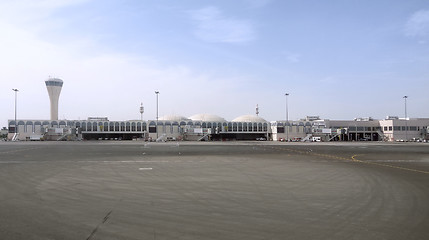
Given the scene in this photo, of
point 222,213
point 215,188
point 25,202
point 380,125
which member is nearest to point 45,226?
point 25,202

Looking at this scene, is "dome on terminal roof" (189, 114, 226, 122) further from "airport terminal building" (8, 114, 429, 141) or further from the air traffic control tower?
the air traffic control tower

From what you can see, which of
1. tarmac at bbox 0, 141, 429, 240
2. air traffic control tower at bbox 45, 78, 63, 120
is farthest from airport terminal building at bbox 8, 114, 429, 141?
tarmac at bbox 0, 141, 429, 240

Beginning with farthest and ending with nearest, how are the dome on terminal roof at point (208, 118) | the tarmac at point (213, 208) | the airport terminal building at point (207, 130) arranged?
the dome on terminal roof at point (208, 118)
the airport terminal building at point (207, 130)
the tarmac at point (213, 208)

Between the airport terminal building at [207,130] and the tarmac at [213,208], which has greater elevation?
the airport terminal building at [207,130]

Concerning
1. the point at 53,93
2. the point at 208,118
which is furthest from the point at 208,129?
the point at 53,93

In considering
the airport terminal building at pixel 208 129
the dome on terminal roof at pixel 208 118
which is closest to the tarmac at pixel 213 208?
the airport terminal building at pixel 208 129

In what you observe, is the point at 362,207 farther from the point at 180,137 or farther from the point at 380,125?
the point at 380,125

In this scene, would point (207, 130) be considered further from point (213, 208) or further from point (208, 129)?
point (213, 208)

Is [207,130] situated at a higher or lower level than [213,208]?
higher

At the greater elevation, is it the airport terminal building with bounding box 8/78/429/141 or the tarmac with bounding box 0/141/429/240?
the airport terminal building with bounding box 8/78/429/141

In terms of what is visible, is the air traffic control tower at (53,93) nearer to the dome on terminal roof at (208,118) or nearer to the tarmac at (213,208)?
the dome on terminal roof at (208,118)

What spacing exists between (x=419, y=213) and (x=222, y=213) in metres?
6.02

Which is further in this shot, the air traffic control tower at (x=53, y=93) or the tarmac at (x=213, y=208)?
the air traffic control tower at (x=53, y=93)

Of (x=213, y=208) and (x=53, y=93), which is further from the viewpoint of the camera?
(x=53, y=93)
